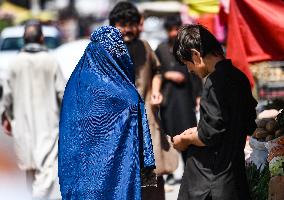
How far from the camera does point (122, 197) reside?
468 centimetres

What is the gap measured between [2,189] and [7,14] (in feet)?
95.7

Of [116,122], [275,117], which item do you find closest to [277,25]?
[275,117]

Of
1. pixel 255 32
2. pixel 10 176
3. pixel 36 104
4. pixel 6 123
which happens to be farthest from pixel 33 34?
pixel 255 32

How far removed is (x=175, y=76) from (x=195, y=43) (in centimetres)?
419

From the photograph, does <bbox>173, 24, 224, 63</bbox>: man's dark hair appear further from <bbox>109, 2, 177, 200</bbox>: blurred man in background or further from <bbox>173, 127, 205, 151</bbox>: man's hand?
<bbox>109, 2, 177, 200</bbox>: blurred man in background

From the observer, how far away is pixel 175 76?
8.51 meters

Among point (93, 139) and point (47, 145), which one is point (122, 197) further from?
point (47, 145)

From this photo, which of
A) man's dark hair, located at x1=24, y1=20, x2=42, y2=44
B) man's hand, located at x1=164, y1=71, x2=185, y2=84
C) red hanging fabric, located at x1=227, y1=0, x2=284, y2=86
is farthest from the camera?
man's hand, located at x1=164, y1=71, x2=185, y2=84

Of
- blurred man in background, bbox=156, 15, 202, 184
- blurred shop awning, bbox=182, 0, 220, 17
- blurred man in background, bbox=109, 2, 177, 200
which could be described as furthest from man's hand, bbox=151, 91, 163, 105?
blurred shop awning, bbox=182, 0, 220, 17

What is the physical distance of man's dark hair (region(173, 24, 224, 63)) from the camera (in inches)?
170

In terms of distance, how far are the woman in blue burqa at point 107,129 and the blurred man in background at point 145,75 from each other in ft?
4.48

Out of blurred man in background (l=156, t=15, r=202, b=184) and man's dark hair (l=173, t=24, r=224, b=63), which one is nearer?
man's dark hair (l=173, t=24, r=224, b=63)

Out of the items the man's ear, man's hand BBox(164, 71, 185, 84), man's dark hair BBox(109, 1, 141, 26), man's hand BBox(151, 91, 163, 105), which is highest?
man's dark hair BBox(109, 1, 141, 26)

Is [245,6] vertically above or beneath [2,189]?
above
